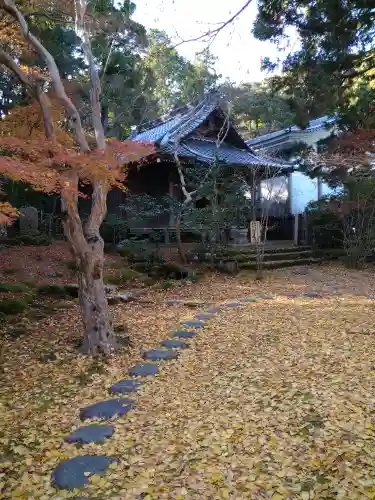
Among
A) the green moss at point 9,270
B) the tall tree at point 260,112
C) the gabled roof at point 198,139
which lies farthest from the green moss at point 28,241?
the tall tree at point 260,112

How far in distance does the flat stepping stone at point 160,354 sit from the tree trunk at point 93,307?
1.39 ft

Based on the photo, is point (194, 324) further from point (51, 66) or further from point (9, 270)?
point (9, 270)

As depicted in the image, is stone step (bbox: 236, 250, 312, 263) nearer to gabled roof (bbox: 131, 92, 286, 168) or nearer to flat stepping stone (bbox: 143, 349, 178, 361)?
gabled roof (bbox: 131, 92, 286, 168)

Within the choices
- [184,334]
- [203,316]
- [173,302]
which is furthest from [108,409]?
[173,302]

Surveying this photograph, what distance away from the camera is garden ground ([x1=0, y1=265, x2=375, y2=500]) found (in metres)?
2.51

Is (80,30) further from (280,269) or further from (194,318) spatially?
(280,269)

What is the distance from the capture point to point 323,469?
8.42 ft

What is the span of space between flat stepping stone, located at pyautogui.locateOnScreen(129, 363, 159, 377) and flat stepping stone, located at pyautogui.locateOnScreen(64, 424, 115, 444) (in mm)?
1075

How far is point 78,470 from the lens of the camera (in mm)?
2627

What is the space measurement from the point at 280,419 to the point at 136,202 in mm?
9432

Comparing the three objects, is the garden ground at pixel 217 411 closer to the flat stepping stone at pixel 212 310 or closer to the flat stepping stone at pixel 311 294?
the flat stepping stone at pixel 212 310

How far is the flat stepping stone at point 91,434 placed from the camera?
302 centimetres

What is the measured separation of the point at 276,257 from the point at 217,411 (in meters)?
9.78

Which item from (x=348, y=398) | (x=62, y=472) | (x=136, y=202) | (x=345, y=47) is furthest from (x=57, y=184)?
(x=136, y=202)
